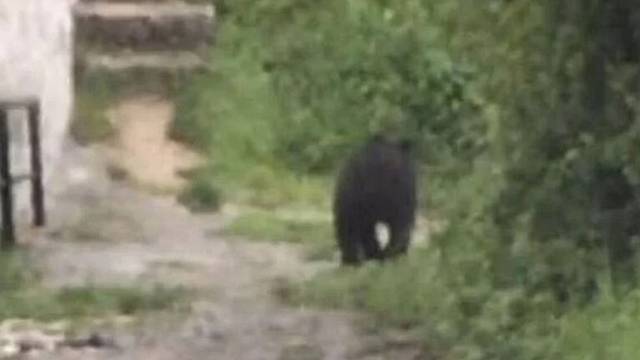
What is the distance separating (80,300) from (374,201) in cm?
179

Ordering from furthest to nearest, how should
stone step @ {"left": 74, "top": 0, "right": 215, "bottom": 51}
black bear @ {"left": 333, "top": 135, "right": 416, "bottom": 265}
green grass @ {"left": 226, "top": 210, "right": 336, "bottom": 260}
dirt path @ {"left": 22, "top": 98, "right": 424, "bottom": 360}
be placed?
stone step @ {"left": 74, "top": 0, "right": 215, "bottom": 51} → green grass @ {"left": 226, "top": 210, "right": 336, "bottom": 260} → black bear @ {"left": 333, "top": 135, "right": 416, "bottom": 265} → dirt path @ {"left": 22, "top": 98, "right": 424, "bottom": 360}

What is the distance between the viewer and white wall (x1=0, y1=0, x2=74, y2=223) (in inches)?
435

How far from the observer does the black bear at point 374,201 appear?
1013 centimetres

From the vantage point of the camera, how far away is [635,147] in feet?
24.6

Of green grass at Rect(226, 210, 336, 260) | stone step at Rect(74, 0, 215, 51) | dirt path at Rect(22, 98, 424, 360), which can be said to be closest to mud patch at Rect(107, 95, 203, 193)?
dirt path at Rect(22, 98, 424, 360)

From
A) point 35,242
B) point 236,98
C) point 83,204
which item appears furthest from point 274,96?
point 35,242

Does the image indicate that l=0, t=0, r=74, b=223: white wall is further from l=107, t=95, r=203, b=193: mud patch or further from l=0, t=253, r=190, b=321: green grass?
l=0, t=253, r=190, b=321: green grass

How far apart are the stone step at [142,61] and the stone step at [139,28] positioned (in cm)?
7

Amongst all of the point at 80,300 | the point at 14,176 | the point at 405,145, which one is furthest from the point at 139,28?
the point at 80,300

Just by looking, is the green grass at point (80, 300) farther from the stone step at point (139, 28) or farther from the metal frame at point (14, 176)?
the stone step at point (139, 28)

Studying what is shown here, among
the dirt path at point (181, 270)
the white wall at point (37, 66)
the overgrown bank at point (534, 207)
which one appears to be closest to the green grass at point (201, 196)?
the dirt path at point (181, 270)

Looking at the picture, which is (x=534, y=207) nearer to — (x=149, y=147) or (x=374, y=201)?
(x=374, y=201)

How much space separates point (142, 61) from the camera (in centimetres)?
1430

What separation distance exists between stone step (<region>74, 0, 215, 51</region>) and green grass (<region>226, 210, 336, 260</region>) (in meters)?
2.84
